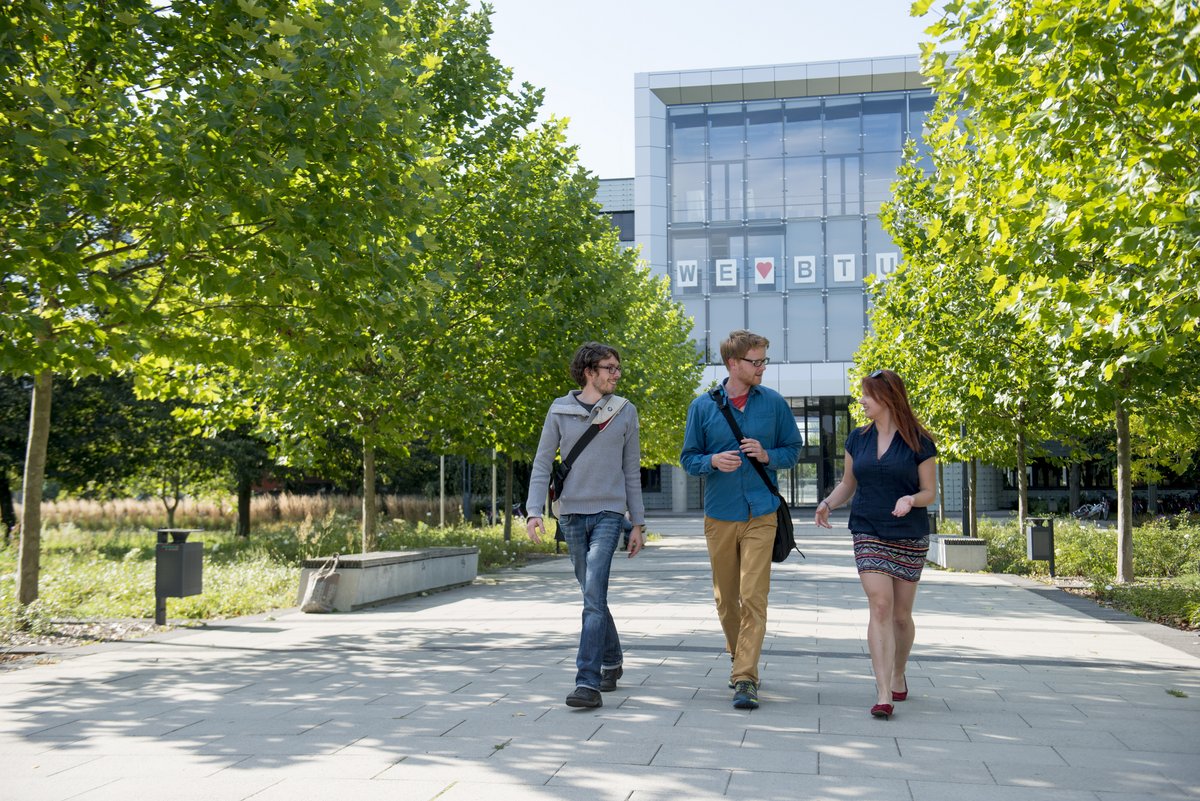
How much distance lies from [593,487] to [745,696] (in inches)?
56.6

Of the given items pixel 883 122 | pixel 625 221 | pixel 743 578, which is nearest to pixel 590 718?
pixel 743 578

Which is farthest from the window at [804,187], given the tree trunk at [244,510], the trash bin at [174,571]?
the trash bin at [174,571]

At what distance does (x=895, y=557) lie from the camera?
234 inches

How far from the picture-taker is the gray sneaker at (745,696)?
19.9 feet

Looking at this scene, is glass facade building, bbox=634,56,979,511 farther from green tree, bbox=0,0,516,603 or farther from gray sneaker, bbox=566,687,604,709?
gray sneaker, bbox=566,687,604,709

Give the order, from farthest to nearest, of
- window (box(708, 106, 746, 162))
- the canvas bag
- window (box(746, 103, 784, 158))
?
window (box(708, 106, 746, 162))
window (box(746, 103, 784, 158))
the canvas bag

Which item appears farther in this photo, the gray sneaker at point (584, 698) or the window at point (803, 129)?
the window at point (803, 129)

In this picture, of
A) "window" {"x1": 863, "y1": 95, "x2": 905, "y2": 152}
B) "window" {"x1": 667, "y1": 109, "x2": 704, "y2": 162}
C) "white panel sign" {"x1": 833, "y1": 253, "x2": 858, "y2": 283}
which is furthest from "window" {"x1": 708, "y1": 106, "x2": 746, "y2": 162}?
"white panel sign" {"x1": 833, "y1": 253, "x2": 858, "y2": 283}

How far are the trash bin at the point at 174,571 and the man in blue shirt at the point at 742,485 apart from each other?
5.83m

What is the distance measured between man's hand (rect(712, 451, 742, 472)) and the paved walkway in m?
1.35

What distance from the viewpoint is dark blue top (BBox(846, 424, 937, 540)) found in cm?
592

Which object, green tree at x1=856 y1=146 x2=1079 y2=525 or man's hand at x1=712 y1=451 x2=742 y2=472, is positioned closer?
man's hand at x1=712 y1=451 x2=742 y2=472

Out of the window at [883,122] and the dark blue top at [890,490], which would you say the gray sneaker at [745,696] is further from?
the window at [883,122]

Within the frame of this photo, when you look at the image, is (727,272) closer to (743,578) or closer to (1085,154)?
(1085,154)
